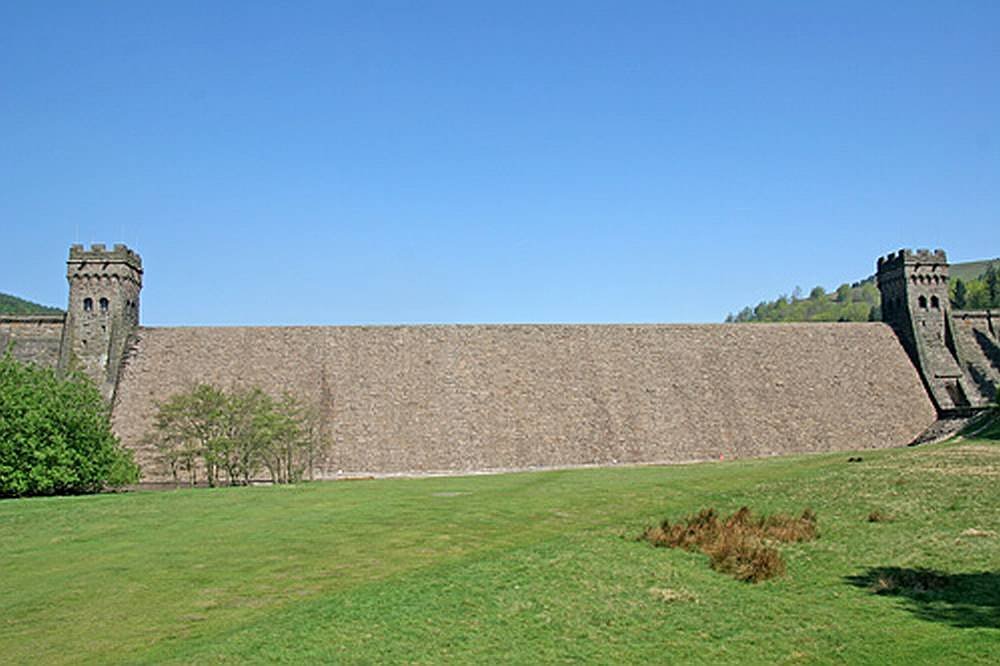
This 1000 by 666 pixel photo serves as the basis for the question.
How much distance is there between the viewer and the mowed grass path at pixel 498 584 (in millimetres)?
12305

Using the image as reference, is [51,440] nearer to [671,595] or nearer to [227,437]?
[227,437]

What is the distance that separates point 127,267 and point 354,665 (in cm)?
5037

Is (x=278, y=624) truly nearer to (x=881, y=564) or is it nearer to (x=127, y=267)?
(x=881, y=564)

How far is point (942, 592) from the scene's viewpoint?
567 inches

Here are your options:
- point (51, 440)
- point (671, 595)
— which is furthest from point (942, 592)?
point (51, 440)

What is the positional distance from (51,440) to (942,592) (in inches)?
1395

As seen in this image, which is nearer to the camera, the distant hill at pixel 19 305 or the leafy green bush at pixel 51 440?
the leafy green bush at pixel 51 440

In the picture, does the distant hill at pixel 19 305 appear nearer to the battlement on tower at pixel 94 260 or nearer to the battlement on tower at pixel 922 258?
the battlement on tower at pixel 94 260

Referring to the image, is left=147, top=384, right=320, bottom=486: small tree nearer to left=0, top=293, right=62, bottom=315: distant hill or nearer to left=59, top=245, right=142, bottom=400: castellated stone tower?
left=59, top=245, right=142, bottom=400: castellated stone tower

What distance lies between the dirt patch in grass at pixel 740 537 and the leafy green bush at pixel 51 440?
28358mm

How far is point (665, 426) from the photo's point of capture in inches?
2122

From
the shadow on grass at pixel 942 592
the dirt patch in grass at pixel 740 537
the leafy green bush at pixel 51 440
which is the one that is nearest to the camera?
the shadow on grass at pixel 942 592

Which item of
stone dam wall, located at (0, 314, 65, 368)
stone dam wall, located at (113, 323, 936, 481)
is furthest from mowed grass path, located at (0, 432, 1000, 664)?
stone dam wall, located at (0, 314, 65, 368)

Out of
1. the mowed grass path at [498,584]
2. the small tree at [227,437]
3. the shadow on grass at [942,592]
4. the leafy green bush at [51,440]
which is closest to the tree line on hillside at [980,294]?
the small tree at [227,437]
